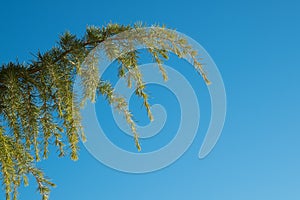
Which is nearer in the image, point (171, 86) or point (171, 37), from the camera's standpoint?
point (171, 37)

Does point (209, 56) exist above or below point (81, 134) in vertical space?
above

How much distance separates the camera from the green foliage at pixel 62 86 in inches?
49.3

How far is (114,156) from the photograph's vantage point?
4.55 ft

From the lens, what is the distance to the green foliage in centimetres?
125

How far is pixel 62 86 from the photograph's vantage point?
127cm

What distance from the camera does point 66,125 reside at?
4.33 feet

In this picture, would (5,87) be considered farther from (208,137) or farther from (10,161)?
(208,137)

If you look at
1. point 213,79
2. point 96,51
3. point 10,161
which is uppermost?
point 96,51

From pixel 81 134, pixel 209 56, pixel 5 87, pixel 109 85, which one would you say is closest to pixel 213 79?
pixel 209 56

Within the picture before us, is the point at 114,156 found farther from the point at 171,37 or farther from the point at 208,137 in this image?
the point at 171,37

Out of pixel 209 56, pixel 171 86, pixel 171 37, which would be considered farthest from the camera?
pixel 171 86

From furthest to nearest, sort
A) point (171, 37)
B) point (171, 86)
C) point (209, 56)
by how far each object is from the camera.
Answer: point (171, 86) → point (209, 56) → point (171, 37)

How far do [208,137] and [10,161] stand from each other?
0.74 meters

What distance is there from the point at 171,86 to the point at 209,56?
0.20 metres
